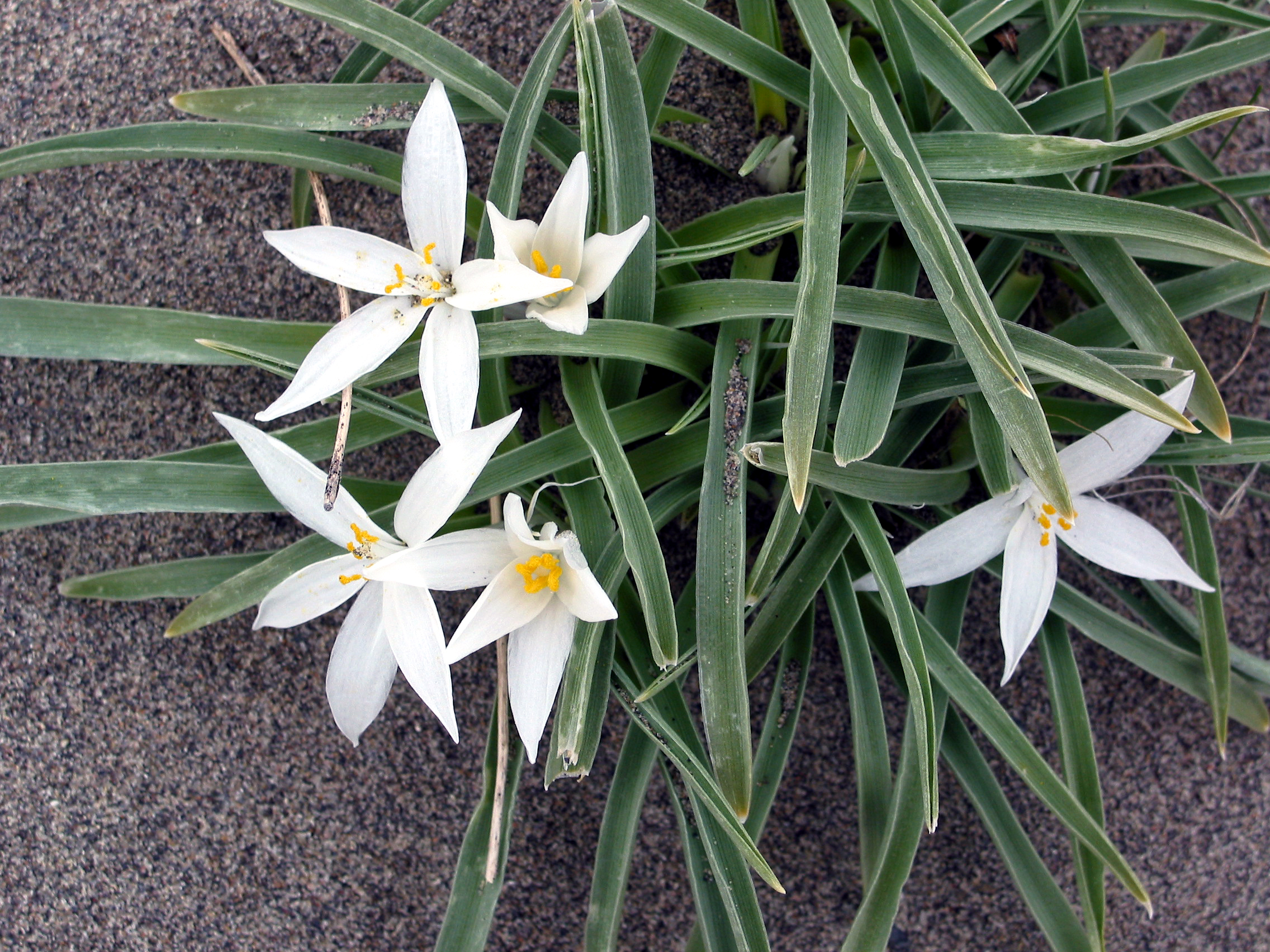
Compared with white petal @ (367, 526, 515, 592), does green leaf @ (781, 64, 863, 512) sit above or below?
above

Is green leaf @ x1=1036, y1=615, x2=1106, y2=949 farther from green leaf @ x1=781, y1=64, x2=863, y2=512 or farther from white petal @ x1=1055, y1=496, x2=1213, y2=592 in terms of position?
green leaf @ x1=781, y1=64, x2=863, y2=512

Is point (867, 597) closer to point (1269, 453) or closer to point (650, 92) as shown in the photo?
point (1269, 453)

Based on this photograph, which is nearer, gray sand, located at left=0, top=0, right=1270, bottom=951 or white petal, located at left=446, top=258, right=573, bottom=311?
white petal, located at left=446, top=258, right=573, bottom=311

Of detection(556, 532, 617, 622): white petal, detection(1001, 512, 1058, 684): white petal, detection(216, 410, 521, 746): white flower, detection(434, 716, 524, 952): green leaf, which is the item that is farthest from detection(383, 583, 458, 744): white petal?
detection(1001, 512, 1058, 684): white petal

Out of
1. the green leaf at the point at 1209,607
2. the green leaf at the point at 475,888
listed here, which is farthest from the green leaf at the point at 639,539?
the green leaf at the point at 1209,607

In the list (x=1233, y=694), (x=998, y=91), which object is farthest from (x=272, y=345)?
(x=1233, y=694)

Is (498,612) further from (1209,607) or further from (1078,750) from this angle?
(1209,607)

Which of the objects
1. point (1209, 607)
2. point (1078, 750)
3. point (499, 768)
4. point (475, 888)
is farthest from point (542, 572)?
point (1209, 607)
